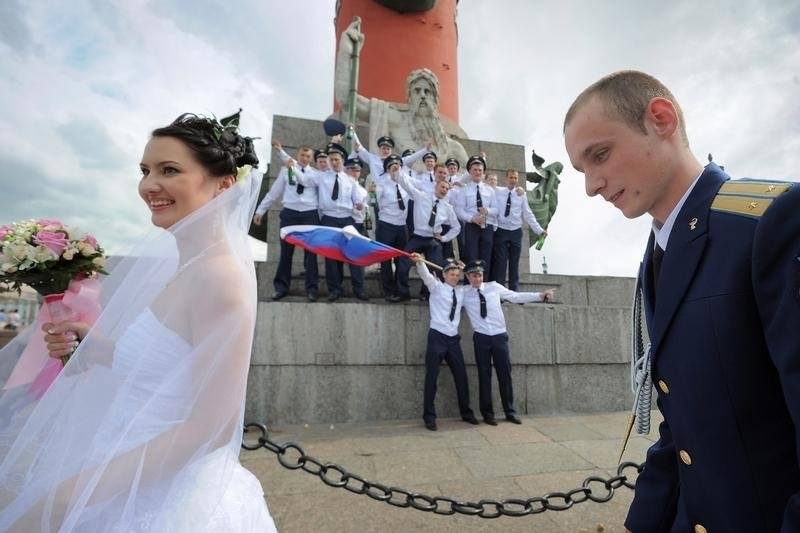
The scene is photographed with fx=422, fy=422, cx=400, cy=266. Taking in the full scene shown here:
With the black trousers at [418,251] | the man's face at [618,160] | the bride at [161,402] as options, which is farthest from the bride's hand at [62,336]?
the black trousers at [418,251]

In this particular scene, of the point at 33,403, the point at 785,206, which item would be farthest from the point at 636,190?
the point at 33,403

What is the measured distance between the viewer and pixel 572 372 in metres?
6.38

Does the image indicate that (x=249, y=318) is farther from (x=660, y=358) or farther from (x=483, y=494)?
(x=483, y=494)

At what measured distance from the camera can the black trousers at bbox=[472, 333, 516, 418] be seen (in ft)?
18.6

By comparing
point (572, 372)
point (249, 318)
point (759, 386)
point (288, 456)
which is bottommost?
point (288, 456)

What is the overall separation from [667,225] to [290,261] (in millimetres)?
6214

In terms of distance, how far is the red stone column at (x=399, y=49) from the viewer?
13.7m

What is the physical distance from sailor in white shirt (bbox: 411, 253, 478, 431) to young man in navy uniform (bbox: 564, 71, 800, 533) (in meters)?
4.08

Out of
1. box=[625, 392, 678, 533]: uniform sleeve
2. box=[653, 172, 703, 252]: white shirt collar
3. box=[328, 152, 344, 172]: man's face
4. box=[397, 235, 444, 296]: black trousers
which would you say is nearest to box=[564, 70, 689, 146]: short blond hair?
box=[653, 172, 703, 252]: white shirt collar

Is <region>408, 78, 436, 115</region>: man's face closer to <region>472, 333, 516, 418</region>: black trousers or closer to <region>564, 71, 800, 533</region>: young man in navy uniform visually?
<region>472, 333, 516, 418</region>: black trousers

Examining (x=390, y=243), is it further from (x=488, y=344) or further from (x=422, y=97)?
(x=422, y=97)

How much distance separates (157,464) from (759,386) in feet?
5.57

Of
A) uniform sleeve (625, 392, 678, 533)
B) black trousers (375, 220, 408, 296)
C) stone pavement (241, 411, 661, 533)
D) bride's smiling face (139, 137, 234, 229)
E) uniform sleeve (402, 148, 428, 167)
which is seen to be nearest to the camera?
uniform sleeve (625, 392, 678, 533)

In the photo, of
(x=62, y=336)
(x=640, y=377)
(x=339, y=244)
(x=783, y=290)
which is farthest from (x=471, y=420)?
(x=783, y=290)
